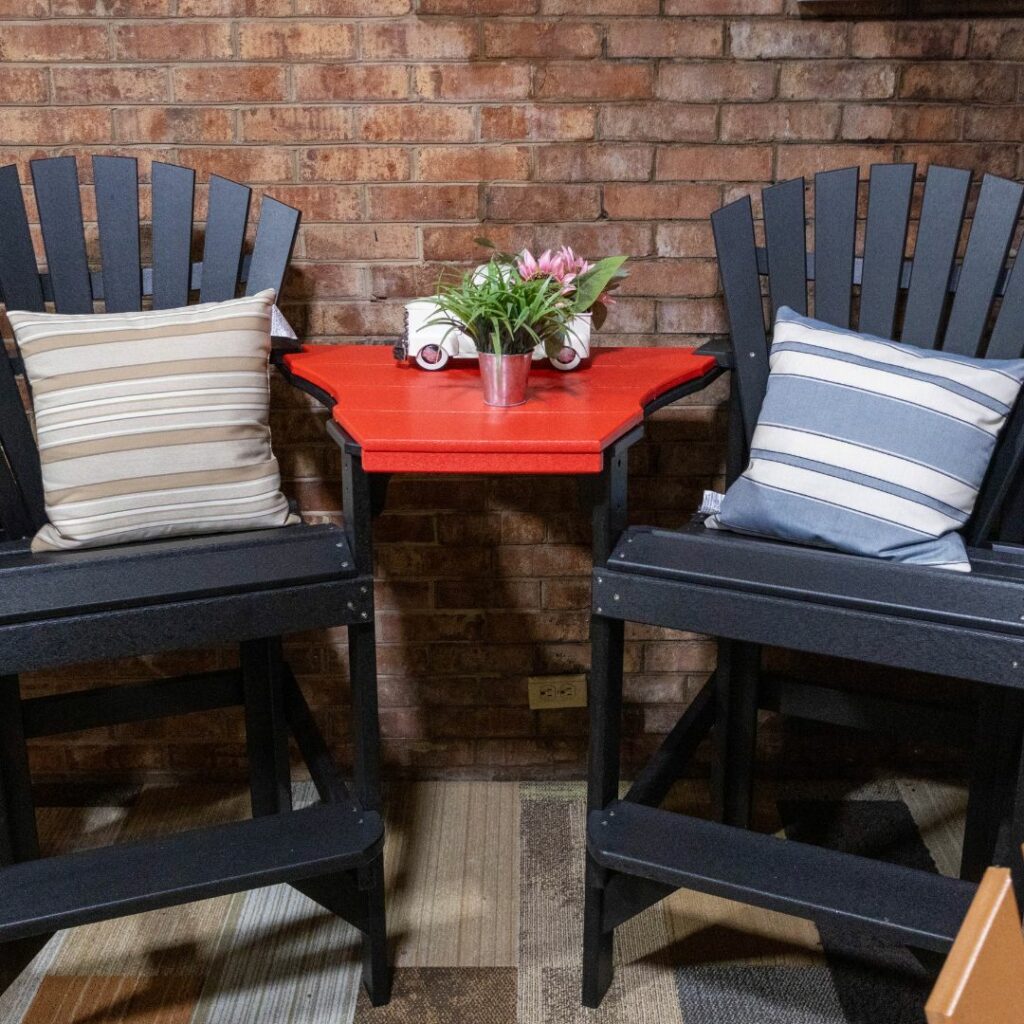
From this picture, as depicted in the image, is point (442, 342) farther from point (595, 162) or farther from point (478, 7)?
point (478, 7)

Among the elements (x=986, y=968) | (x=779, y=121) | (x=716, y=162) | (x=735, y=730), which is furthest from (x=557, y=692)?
(x=986, y=968)

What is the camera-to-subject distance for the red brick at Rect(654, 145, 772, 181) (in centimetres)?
221

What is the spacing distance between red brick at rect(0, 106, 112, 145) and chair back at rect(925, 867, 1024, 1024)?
2109 millimetres

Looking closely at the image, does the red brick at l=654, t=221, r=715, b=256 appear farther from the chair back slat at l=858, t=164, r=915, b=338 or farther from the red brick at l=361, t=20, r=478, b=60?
the red brick at l=361, t=20, r=478, b=60

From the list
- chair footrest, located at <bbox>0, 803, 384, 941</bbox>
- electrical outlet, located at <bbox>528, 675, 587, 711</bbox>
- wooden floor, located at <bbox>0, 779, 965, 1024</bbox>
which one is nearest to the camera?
chair footrest, located at <bbox>0, 803, 384, 941</bbox>

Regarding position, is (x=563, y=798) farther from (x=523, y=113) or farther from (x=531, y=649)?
(x=523, y=113)

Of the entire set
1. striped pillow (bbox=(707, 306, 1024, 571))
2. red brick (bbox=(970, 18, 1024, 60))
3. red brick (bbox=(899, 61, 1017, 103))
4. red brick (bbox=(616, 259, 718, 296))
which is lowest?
striped pillow (bbox=(707, 306, 1024, 571))

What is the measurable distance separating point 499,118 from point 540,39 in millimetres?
164

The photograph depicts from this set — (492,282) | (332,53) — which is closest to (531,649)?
(492,282)

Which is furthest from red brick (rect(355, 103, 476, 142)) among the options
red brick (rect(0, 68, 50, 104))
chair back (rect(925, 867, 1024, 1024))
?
chair back (rect(925, 867, 1024, 1024))

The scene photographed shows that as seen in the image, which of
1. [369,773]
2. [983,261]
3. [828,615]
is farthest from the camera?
[983,261]

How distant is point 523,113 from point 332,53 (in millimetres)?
386

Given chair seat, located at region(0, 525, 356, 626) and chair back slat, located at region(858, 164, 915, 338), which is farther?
chair back slat, located at region(858, 164, 915, 338)

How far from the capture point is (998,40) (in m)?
2.13
